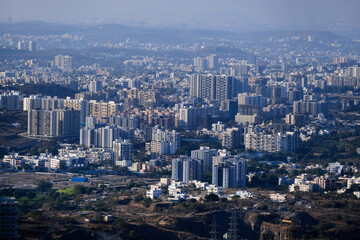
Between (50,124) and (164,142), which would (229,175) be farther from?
(50,124)

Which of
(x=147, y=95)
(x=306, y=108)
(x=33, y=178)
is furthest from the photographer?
(x=147, y=95)

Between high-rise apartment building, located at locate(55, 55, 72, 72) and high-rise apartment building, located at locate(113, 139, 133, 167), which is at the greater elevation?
high-rise apartment building, located at locate(55, 55, 72, 72)

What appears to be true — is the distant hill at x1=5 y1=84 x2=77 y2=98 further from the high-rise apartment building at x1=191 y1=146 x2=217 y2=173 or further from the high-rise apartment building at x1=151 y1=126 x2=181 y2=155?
the high-rise apartment building at x1=191 y1=146 x2=217 y2=173

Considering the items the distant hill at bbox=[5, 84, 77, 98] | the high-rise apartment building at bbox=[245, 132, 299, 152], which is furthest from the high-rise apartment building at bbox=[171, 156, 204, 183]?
the distant hill at bbox=[5, 84, 77, 98]

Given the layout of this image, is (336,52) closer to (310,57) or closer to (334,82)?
(310,57)

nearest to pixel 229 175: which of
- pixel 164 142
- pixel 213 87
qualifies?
pixel 164 142

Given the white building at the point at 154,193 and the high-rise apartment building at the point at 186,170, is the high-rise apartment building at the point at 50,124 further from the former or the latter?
the white building at the point at 154,193

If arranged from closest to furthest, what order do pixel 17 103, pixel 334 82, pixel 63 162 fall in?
pixel 63 162 < pixel 17 103 < pixel 334 82

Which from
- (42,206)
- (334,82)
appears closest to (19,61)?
(334,82)
